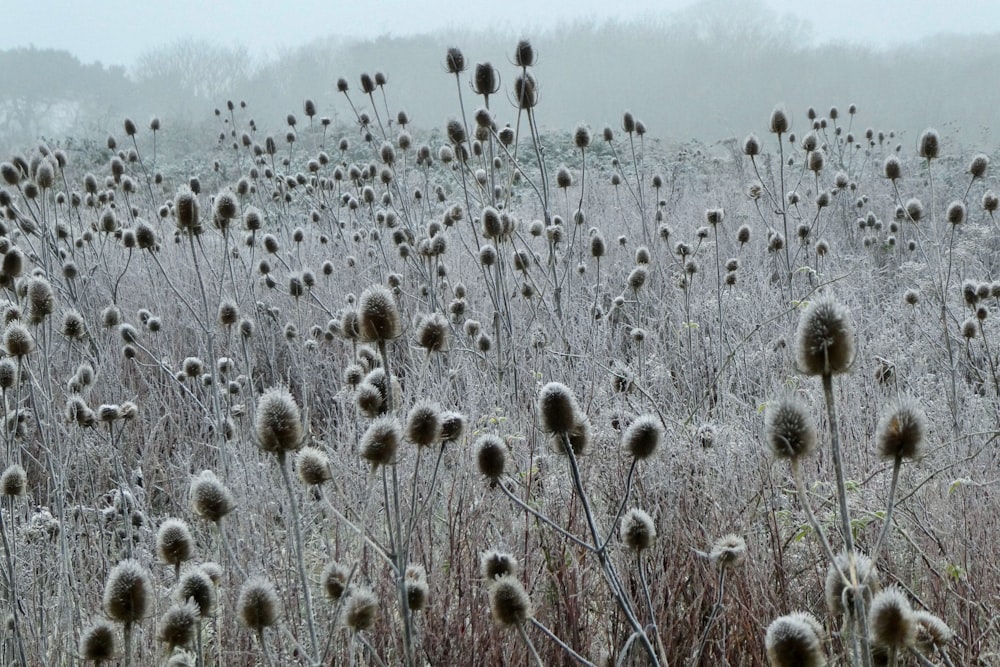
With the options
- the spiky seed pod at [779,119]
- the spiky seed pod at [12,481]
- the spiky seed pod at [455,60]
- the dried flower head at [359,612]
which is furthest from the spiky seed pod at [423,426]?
the spiky seed pod at [779,119]

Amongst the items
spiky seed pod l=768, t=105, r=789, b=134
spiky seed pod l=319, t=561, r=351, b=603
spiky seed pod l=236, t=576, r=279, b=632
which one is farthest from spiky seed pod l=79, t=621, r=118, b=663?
spiky seed pod l=768, t=105, r=789, b=134

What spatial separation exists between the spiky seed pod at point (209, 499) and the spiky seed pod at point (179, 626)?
0.59ft

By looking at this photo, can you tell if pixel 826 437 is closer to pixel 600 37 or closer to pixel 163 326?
pixel 163 326

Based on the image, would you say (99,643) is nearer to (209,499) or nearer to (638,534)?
(209,499)

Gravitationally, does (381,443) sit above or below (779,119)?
below

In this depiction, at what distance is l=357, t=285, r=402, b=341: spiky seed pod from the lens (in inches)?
53.3

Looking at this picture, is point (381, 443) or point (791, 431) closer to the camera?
point (791, 431)

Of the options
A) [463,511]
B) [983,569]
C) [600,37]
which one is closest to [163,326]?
[463,511]

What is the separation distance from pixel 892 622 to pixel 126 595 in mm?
1046

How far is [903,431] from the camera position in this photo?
0.98 meters

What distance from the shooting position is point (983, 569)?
6.31 feet

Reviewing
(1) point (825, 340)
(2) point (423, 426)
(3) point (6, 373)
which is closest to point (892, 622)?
(1) point (825, 340)

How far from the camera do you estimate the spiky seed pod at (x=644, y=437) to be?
1.36 meters

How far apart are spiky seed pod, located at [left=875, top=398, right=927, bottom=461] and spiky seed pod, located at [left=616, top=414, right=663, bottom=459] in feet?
1.34
